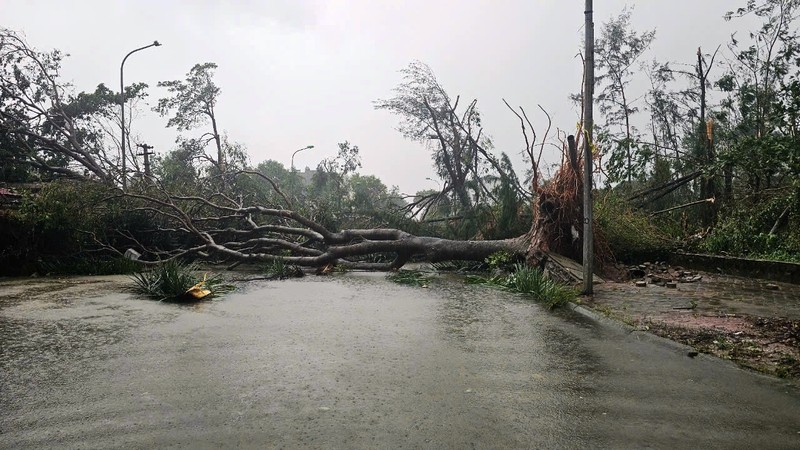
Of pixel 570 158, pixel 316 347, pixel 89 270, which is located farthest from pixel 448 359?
pixel 89 270

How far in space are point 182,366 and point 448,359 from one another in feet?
8.12

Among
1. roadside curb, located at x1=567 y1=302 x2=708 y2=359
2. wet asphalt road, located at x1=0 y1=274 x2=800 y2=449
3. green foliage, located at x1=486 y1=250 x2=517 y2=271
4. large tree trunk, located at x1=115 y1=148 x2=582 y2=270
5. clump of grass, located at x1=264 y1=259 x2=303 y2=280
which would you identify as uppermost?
large tree trunk, located at x1=115 y1=148 x2=582 y2=270

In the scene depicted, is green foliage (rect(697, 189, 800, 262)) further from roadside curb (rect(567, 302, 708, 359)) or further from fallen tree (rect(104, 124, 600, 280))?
roadside curb (rect(567, 302, 708, 359))

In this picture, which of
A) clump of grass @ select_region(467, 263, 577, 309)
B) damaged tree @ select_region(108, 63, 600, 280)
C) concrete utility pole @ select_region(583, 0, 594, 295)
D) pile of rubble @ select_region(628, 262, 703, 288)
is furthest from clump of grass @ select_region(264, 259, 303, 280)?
pile of rubble @ select_region(628, 262, 703, 288)

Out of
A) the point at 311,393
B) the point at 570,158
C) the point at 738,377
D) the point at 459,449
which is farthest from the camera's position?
the point at 570,158

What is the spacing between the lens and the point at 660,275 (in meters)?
11.0

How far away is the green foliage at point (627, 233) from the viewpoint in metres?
12.5

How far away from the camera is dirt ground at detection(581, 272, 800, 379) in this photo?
199 inches

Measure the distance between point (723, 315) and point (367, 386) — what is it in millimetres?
5079

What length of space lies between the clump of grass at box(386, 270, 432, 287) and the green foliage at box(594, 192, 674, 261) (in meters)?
4.22

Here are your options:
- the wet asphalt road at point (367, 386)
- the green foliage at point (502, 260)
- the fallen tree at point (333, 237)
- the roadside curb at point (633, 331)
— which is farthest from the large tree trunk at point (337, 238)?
the wet asphalt road at point (367, 386)

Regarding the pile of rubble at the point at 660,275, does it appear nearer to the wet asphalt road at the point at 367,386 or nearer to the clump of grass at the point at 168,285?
the wet asphalt road at the point at 367,386

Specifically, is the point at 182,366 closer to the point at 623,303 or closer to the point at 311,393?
the point at 311,393

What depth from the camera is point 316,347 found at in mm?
5633
